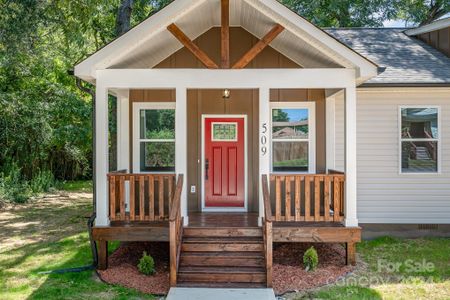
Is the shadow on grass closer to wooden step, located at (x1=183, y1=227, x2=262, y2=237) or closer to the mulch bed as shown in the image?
the mulch bed

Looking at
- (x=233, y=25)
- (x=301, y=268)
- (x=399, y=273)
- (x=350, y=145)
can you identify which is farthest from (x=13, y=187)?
(x=399, y=273)

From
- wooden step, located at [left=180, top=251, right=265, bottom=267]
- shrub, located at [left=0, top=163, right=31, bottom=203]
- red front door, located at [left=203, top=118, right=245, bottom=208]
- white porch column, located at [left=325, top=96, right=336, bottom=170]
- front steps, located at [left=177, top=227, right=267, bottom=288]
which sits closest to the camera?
front steps, located at [left=177, top=227, right=267, bottom=288]

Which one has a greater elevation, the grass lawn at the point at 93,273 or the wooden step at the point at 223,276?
the wooden step at the point at 223,276

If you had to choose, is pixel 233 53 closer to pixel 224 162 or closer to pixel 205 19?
pixel 205 19

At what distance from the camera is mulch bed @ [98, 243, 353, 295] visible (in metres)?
6.05

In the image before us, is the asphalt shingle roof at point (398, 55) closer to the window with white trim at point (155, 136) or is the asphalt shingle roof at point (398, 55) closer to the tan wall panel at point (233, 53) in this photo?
the tan wall panel at point (233, 53)

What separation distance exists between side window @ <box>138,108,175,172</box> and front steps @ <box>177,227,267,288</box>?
8.21 ft

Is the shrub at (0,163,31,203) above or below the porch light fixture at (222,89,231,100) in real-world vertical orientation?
below

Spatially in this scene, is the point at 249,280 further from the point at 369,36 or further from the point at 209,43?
the point at 369,36

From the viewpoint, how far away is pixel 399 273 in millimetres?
6523

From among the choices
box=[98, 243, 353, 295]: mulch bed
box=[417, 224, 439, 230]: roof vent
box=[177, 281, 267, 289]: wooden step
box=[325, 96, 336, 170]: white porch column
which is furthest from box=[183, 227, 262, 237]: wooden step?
box=[417, 224, 439, 230]: roof vent

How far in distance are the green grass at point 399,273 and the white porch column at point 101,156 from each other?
3464 millimetres

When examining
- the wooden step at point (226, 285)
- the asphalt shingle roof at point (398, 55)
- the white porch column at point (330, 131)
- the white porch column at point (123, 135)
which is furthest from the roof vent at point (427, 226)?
the white porch column at point (123, 135)

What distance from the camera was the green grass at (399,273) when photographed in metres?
5.66
